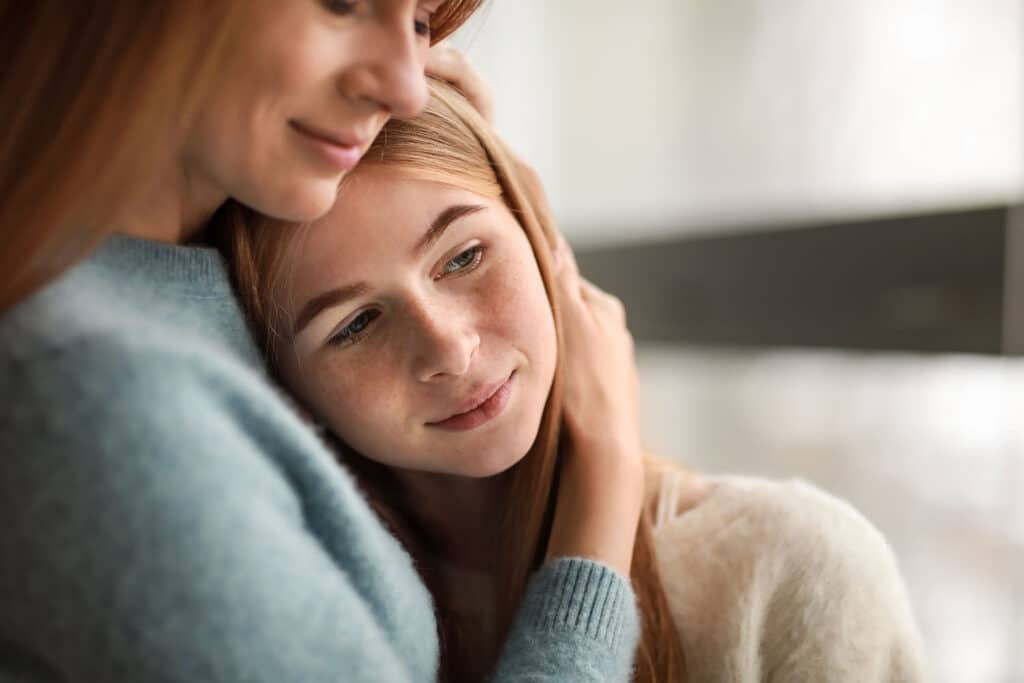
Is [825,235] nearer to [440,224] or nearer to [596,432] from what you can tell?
[596,432]

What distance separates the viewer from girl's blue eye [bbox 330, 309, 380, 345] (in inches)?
32.1

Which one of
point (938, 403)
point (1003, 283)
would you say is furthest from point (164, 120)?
point (938, 403)

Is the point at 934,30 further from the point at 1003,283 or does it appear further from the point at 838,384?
the point at 838,384

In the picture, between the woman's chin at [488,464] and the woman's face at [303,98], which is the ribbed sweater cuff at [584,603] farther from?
the woman's face at [303,98]

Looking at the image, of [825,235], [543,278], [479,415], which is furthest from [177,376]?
[825,235]

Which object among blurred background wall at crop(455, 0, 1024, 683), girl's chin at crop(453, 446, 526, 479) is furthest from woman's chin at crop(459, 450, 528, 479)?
blurred background wall at crop(455, 0, 1024, 683)

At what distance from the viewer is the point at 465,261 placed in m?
0.84

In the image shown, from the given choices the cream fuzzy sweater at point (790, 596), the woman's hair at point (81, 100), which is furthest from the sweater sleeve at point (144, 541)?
the cream fuzzy sweater at point (790, 596)

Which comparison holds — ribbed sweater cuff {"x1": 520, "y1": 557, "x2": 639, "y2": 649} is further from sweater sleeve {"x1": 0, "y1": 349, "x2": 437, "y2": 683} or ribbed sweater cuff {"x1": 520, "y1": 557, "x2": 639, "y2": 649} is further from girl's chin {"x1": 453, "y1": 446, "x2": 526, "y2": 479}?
sweater sleeve {"x1": 0, "y1": 349, "x2": 437, "y2": 683}

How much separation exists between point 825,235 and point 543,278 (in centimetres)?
56

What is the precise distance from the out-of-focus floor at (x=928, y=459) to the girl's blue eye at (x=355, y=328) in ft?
1.72

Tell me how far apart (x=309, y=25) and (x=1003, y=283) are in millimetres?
810

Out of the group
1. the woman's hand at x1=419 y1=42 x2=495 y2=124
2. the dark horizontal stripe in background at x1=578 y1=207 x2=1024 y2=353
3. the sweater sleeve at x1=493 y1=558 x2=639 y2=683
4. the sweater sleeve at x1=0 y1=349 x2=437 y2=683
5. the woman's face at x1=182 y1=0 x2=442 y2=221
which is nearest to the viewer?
the sweater sleeve at x1=0 y1=349 x2=437 y2=683

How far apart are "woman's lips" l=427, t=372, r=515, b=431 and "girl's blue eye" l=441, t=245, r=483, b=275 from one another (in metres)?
0.11
